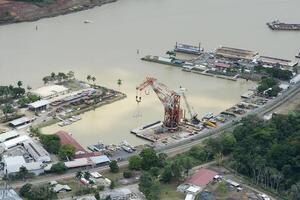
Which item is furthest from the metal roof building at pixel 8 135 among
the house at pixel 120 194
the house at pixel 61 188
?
the house at pixel 120 194

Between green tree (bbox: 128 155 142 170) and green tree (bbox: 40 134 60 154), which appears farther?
green tree (bbox: 40 134 60 154)

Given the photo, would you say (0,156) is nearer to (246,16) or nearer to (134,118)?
(134,118)

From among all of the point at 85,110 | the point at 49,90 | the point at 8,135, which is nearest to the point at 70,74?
the point at 49,90

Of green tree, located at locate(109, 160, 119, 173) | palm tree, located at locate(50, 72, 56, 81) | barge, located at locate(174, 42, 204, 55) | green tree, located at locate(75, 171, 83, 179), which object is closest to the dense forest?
green tree, located at locate(109, 160, 119, 173)

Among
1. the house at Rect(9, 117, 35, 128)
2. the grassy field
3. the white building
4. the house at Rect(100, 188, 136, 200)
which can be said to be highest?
the white building

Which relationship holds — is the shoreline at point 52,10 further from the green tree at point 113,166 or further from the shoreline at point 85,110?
the green tree at point 113,166

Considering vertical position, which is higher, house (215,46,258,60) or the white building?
house (215,46,258,60)

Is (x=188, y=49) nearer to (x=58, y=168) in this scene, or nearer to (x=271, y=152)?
(x=271, y=152)

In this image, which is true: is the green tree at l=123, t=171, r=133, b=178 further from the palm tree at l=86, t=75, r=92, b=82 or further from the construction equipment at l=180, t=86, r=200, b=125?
the palm tree at l=86, t=75, r=92, b=82
